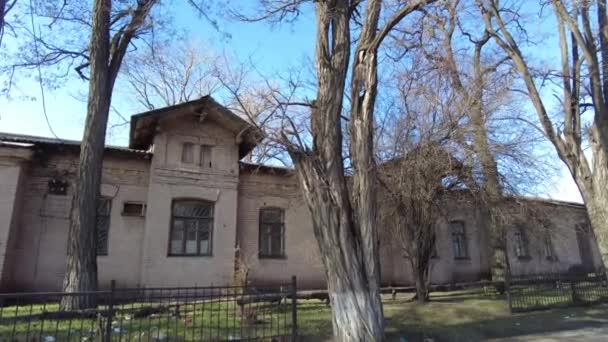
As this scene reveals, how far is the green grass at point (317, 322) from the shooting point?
7.09 metres

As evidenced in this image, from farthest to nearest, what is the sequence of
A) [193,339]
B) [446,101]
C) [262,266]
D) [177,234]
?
[262,266] < [177,234] < [446,101] < [193,339]

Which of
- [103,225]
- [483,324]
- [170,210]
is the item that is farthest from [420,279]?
[103,225]

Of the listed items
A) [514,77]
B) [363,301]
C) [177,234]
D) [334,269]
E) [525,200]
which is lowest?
[363,301]

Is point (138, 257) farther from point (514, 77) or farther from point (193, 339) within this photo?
point (514, 77)

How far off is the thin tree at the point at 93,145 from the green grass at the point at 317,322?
1088 millimetres

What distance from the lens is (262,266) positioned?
14.6 metres

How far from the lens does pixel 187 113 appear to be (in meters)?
14.2

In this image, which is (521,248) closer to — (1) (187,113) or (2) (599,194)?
(2) (599,194)

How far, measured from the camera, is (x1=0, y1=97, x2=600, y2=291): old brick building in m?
11.9

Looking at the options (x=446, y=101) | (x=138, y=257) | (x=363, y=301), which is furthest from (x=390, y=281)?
(x=363, y=301)

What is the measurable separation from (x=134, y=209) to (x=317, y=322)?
302 inches

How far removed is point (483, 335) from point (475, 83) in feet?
25.2

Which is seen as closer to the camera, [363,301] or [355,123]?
[363,301]

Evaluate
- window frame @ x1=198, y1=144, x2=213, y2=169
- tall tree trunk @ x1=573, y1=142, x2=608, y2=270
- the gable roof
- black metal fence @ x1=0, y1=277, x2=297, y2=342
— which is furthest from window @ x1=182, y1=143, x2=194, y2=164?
tall tree trunk @ x1=573, y1=142, x2=608, y2=270
